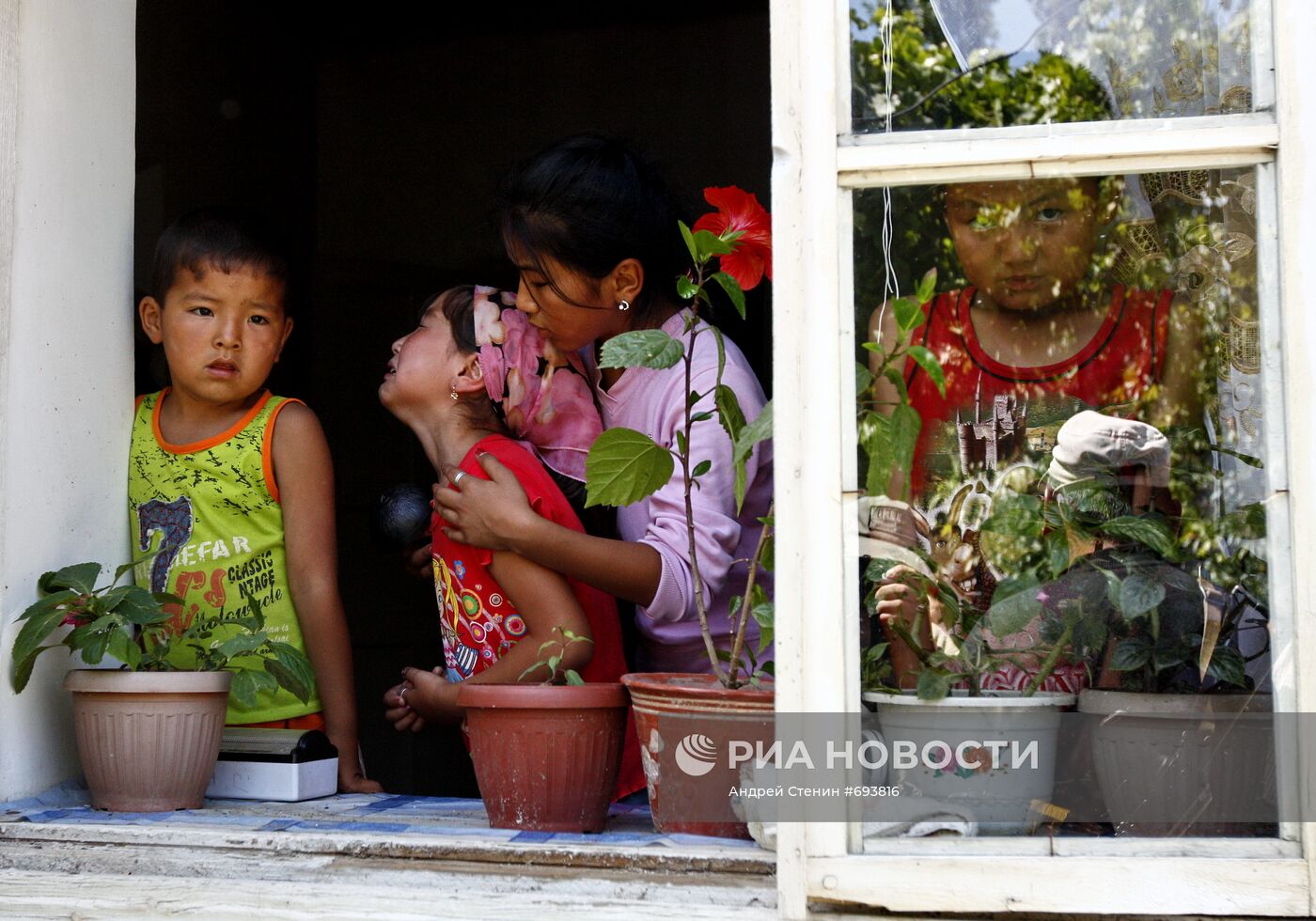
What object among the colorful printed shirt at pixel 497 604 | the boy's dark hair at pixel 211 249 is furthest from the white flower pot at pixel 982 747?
the boy's dark hair at pixel 211 249

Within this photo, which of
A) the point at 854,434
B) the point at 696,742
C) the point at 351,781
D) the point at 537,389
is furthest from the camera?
the point at 537,389

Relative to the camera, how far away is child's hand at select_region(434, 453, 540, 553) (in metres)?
2.33

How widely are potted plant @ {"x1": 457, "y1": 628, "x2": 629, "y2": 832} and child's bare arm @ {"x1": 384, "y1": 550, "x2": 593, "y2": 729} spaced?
0.27 m

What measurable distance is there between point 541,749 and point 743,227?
32.4 inches

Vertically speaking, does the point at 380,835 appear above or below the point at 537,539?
below

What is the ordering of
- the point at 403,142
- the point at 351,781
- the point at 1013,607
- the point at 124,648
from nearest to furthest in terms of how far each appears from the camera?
the point at 1013,607
the point at 124,648
the point at 351,781
the point at 403,142

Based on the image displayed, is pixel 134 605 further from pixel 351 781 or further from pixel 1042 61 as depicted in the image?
pixel 1042 61

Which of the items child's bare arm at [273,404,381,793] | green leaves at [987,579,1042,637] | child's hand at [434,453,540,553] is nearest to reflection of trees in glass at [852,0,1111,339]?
green leaves at [987,579,1042,637]

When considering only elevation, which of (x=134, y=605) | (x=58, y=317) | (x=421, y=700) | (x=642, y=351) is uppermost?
(x=58, y=317)

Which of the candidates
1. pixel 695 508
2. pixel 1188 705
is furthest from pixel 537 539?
pixel 1188 705

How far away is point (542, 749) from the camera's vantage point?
1.89 metres

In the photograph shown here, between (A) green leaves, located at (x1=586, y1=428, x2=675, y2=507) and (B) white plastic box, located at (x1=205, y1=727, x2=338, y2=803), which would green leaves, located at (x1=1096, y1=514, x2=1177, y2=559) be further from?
(B) white plastic box, located at (x1=205, y1=727, x2=338, y2=803)

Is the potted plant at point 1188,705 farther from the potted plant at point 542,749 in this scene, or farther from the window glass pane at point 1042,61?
the potted plant at point 542,749

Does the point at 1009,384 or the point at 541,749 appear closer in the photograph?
the point at 1009,384
